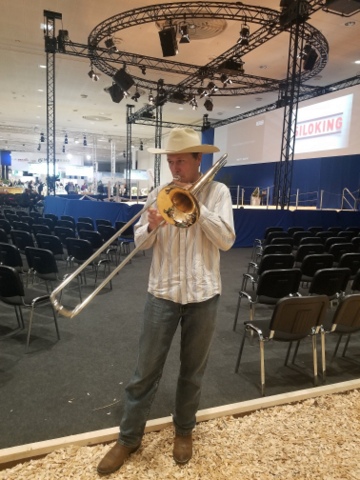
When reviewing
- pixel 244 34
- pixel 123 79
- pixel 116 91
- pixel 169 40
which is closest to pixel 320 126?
pixel 244 34

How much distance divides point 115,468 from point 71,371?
1.26 m

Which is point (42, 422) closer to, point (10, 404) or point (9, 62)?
point (10, 404)

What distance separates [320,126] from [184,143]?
1171 cm

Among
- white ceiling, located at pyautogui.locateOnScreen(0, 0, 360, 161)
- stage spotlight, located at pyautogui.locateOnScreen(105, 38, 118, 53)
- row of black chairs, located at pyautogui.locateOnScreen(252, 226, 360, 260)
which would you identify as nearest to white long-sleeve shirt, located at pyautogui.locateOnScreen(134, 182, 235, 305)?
row of black chairs, located at pyautogui.locateOnScreen(252, 226, 360, 260)

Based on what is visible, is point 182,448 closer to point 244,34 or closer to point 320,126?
point 244,34

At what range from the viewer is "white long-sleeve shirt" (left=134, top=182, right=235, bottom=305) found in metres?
1.70

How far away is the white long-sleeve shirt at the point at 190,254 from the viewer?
5.58 ft

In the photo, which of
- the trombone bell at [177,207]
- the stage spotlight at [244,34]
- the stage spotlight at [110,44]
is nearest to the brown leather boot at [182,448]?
the trombone bell at [177,207]

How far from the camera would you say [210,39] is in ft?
31.2

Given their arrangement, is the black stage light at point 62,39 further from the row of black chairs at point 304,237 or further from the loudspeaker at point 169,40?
the row of black chairs at point 304,237

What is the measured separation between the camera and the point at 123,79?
1036cm

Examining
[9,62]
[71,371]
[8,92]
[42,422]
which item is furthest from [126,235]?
[8,92]

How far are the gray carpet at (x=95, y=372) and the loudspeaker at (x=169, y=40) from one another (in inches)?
260

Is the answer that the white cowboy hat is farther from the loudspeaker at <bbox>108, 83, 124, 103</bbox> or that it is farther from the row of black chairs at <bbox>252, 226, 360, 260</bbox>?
the loudspeaker at <bbox>108, 83, 124, 103</bbox>
